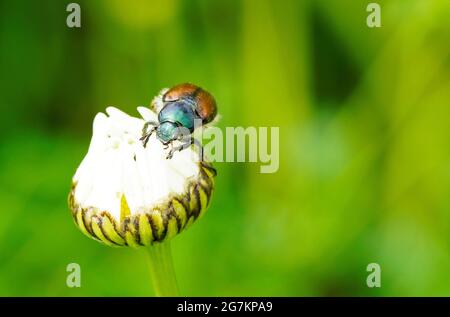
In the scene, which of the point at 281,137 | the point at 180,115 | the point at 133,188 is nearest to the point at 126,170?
the point at 133,188

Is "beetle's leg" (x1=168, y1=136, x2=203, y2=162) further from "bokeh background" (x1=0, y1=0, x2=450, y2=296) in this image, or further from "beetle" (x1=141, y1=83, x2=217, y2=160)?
"bokeh background" (x1=0, y1=0, x2=450, y2=296)

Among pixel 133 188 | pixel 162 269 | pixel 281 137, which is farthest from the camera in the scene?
pixel 281 137

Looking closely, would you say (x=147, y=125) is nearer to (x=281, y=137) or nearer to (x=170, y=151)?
(x=170, y=151)

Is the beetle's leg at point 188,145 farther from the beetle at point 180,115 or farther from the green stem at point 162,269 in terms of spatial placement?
the green stem at point 162,269

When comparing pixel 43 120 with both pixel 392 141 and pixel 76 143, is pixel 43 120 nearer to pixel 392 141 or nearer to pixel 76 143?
pixel 76 143

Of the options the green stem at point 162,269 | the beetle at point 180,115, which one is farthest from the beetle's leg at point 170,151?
the green stem at point 162,269

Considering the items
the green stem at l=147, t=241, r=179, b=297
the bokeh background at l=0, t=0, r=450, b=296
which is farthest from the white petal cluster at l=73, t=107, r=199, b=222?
the bokeh background at l=0, t=0, r=450, b=296
